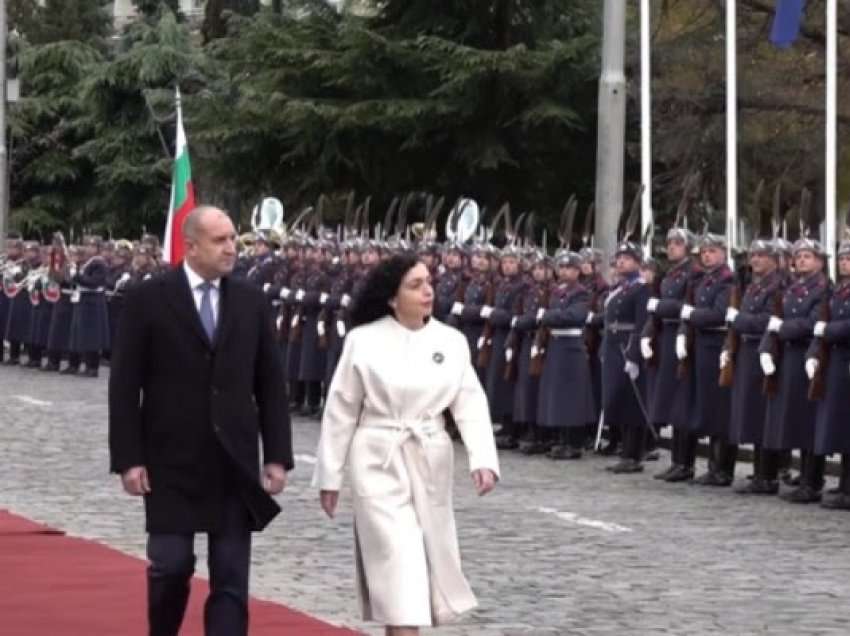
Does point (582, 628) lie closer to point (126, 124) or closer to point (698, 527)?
point (698, 527)

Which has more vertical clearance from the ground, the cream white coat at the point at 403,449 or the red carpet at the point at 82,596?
the cream white coat at the point at 403,449

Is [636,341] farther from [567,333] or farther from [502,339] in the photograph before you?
[502,339]

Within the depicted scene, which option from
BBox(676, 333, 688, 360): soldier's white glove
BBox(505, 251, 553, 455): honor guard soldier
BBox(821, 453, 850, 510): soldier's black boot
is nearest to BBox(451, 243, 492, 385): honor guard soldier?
BBox(505, 251, 553, 455): honor guard soldier

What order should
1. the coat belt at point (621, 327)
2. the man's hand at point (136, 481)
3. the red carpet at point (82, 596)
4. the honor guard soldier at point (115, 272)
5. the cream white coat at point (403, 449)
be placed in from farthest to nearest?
1. the honor guard soldier at point (115, 272)
2. the coat belt at point (621, 327)
3. the red carpet at point (82, 596)
4. the cream white coat at point (403, 449)
5. the man's hand at point (136, 481)

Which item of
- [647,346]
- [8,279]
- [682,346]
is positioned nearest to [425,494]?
[682,346]

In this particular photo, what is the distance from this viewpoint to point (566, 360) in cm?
2420

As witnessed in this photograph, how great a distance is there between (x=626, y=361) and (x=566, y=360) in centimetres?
134

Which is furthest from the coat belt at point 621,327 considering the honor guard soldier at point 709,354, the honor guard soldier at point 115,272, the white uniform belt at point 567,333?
the honor guard soldier at point 115,272

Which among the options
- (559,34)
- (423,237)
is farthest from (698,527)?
(559,34)

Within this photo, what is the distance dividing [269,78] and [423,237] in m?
15.3

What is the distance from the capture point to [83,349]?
1553 inches

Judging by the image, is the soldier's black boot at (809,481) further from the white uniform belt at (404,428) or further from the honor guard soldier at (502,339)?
the white uniform belt at (404,428)

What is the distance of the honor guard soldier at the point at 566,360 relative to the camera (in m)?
24.1

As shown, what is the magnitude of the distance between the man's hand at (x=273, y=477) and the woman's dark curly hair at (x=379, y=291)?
2.47 feet
